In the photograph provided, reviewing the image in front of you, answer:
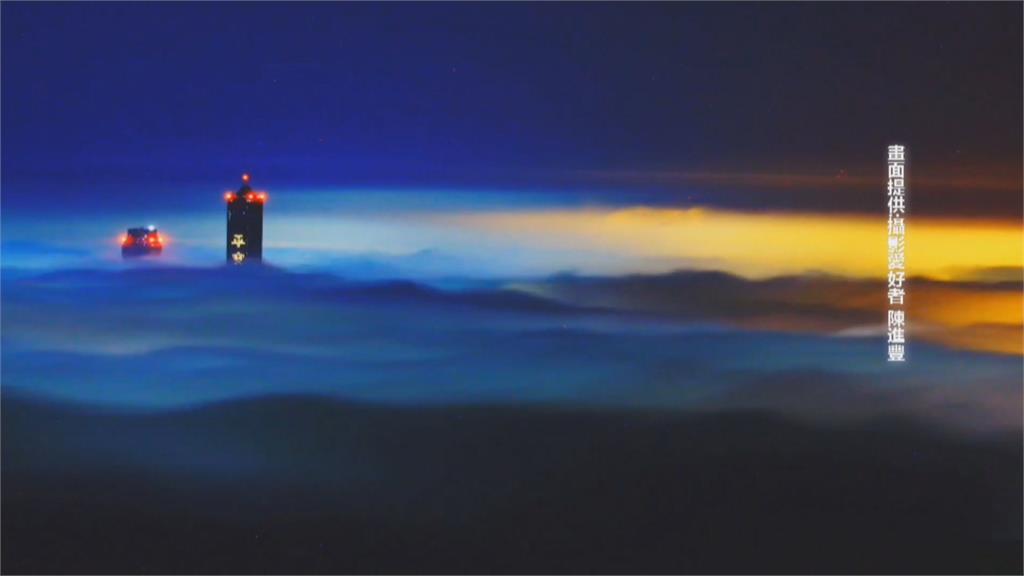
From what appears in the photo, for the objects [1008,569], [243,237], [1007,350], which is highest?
[243,237]

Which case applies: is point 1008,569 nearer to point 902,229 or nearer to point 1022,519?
point 1022,519

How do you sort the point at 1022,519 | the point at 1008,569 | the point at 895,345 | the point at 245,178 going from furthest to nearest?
the point at 245,178, the point at 895,345, the point at 1022,519, the point at 1008,569

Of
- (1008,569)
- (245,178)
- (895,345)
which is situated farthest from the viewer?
(245,178)

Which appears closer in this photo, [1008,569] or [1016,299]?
[1008,569]

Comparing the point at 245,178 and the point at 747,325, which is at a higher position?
the point at 245,178

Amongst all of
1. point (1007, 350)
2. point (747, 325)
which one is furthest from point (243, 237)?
point (1007, 350)

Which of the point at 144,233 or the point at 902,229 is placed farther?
the point at 144,233

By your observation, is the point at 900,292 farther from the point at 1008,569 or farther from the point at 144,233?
the point at 144,233

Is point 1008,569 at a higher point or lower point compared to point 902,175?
lower

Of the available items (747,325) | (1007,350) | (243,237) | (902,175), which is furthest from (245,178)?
(1007,350)
